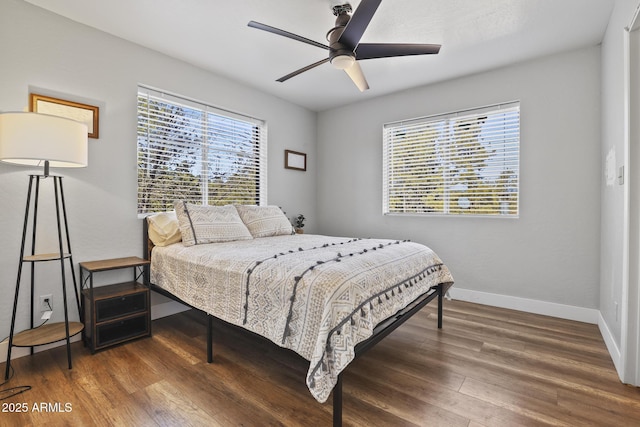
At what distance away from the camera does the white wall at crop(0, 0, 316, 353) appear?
2.30 meters

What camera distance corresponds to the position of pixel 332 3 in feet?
7.61

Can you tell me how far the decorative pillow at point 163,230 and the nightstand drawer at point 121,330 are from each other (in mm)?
663

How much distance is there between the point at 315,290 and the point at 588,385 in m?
1.85

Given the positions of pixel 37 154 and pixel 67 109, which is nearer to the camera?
pixel 37 154

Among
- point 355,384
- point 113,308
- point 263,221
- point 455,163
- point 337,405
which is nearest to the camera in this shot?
point 337,405

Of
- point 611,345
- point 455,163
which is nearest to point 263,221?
point 455,163

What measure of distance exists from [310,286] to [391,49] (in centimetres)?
173

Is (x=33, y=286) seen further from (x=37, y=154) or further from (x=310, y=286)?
(x=310, y=286)

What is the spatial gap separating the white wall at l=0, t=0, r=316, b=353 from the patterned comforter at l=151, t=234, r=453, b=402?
57 centimetres

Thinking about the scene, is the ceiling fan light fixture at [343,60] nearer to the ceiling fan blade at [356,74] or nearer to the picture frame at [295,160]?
the ceiling fan blade at [356,74]

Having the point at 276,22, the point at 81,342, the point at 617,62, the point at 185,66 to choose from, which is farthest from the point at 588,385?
the point at 185,66

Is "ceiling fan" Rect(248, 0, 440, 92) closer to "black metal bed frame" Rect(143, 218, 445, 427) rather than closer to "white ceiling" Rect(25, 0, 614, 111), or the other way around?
"white ceiling" Rect(25, 0, 614, 111)

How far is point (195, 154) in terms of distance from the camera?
350cm

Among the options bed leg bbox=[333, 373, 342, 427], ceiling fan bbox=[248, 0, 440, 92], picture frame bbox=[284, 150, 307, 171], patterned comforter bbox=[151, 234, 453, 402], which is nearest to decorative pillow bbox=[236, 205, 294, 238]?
patterned comforter bbox=[151, 234, 453, 402]
